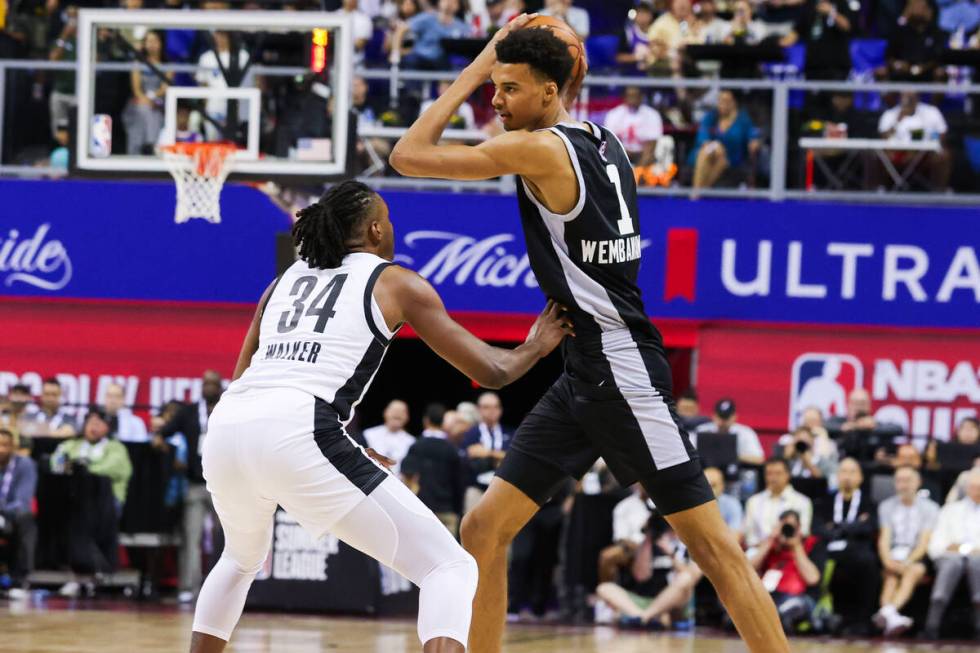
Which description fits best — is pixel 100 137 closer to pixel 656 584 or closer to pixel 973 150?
pixel 656 584

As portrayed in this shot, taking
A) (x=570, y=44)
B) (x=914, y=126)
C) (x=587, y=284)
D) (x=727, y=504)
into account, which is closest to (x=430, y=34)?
→ (x=914, y=126)

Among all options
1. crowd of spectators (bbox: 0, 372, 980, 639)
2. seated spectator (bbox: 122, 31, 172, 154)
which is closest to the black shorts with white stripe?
crowd of spectators (bbox: 0, 372, 980, 639)

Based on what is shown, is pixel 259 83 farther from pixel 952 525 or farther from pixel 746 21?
pixel 952 525

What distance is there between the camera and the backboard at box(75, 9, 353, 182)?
12.5 meters

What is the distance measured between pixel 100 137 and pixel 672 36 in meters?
6.59

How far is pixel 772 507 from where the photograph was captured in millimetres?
12508

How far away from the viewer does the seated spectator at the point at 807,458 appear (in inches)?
515

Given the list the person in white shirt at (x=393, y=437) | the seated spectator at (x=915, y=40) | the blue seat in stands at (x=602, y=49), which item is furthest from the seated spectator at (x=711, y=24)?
the person in white shirt at (x=393, y=437)

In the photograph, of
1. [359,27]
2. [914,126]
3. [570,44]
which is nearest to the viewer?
[570,44]

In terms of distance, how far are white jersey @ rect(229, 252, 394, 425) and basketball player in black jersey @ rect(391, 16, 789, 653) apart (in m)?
0.48

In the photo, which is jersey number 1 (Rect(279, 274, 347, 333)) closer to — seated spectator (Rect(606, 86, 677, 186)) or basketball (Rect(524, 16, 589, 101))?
basketball (Rect(524, 16, 589, 101))

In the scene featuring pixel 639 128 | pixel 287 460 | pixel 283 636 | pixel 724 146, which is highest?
pixel 639 128

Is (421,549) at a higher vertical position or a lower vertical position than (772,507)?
higher

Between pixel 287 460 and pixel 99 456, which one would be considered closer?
pixel 287 460
